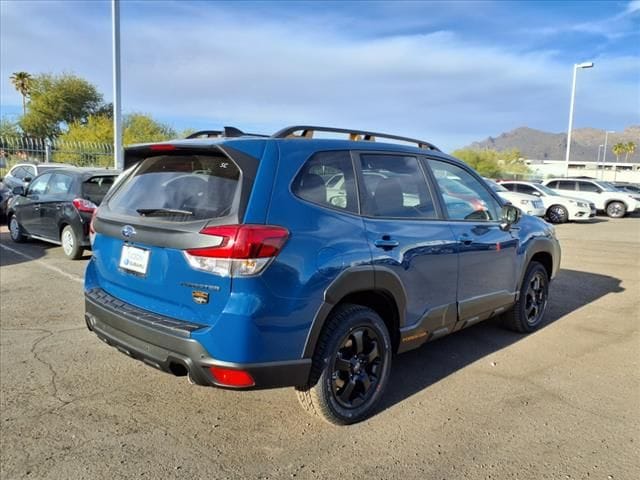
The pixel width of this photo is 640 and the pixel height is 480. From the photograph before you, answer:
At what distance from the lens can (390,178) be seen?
12.0 ft

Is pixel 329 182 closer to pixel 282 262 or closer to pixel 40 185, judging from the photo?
pixel 282 262

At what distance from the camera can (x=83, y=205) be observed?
7926mm

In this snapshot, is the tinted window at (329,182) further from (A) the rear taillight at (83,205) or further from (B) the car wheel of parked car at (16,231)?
(B) the car wheel of parked car at (16,231)

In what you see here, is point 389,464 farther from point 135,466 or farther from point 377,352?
point 135,466

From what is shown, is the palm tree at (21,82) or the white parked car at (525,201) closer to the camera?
the white parked car at (525,201)

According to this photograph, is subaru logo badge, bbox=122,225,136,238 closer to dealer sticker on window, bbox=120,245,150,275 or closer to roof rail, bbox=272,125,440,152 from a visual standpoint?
dealer sticker on window, bbox=120,245,150,275

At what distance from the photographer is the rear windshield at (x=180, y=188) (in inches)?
114

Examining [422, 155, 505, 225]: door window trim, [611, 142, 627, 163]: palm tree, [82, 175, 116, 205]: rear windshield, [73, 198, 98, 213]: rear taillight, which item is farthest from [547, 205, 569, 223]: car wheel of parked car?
[611, 142, 627, 163]: palm tree

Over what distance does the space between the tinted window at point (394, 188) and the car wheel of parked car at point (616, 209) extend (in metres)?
22.2

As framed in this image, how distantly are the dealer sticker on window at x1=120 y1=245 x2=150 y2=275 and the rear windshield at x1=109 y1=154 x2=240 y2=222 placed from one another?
225 millimetres

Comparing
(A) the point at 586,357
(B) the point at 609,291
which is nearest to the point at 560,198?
(B) the point at 609,291

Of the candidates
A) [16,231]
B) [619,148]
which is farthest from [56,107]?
[619,148]

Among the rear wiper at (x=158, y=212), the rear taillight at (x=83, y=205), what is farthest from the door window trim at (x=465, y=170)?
the rear taillight at (x=83, y=205)

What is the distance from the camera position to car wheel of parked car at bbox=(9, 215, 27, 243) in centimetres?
973
